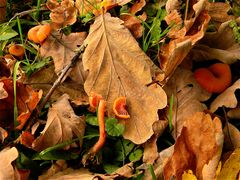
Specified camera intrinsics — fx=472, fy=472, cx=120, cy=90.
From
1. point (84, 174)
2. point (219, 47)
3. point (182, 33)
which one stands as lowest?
point (84, 174)

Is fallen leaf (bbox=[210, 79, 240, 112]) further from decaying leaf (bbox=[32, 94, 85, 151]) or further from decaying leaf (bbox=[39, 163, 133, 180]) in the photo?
decaying leaf (bbox=[32, 94, 85, 151])

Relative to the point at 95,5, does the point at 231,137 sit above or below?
below

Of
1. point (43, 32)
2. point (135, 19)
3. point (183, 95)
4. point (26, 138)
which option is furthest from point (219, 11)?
point (26, 138)

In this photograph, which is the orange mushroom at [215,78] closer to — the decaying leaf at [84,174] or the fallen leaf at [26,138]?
the decaying leaf at [84,174]

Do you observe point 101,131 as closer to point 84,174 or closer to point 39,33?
point 84,174

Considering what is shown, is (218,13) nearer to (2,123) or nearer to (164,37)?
(164,37)

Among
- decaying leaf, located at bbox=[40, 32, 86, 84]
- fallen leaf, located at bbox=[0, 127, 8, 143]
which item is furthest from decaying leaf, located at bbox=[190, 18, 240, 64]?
fallen leaf, located at bbox=[0, 127, 8, 143]
